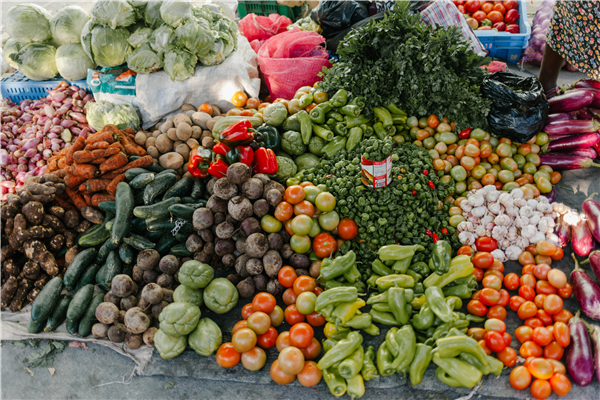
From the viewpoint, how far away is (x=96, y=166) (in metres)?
3.22

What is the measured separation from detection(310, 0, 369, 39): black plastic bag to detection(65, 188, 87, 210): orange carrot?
350 centimetres

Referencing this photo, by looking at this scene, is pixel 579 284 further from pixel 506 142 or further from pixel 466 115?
pixel 466 115

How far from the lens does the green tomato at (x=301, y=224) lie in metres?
2.77

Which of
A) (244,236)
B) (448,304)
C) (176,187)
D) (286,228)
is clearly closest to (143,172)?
(176,187)

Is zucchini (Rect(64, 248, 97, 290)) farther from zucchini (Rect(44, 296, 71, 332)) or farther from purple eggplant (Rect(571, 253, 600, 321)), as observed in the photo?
purple eggplant (Rect(571, 253, 600, 321))

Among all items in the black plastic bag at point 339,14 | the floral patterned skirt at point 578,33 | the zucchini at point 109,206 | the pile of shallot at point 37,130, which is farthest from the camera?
the black plastic bag at point 339,14

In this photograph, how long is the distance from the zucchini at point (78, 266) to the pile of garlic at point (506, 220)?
118 inches

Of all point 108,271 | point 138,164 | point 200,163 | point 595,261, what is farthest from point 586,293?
point 138,164

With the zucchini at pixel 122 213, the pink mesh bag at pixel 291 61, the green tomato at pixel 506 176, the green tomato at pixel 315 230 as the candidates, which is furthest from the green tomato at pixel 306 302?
the pink mesh bag at pixel 291 61

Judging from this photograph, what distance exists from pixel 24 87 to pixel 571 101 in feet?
20.4

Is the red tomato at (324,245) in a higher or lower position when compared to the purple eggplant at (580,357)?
higher

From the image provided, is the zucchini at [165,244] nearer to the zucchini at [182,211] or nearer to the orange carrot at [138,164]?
the zucchini at [182,211]

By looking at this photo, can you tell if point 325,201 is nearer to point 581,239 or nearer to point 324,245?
point 324,245

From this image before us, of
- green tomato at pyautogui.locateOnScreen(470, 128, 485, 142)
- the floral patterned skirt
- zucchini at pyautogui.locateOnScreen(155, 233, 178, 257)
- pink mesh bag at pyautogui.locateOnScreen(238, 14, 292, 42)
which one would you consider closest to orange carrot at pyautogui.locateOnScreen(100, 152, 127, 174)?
zucchini at pyautogui.locateOnScreen(155, 233, 178, 257)
